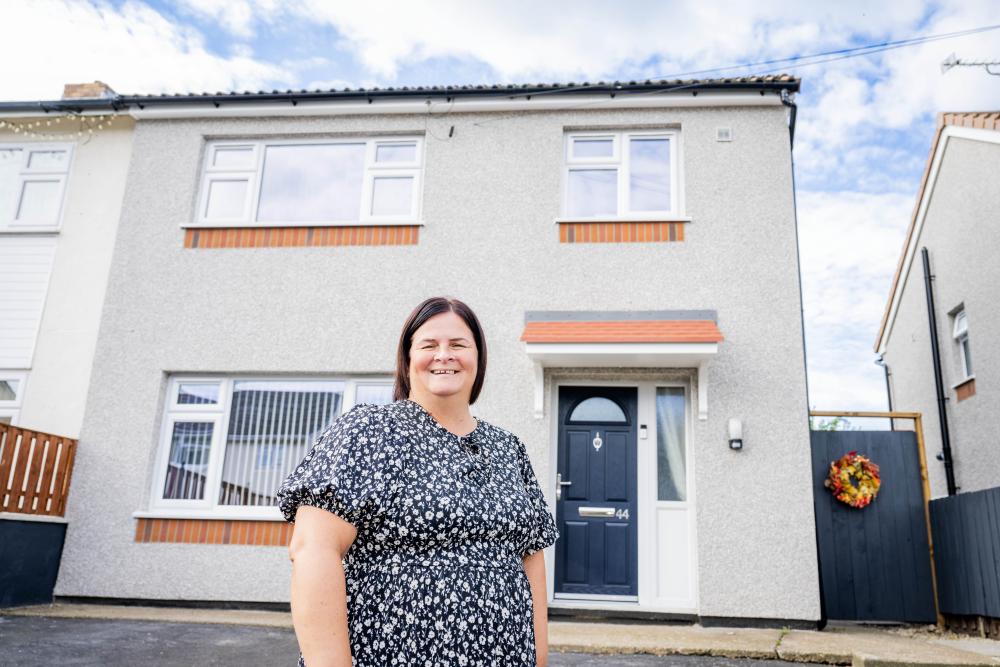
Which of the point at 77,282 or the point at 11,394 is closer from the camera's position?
the point at 11,394

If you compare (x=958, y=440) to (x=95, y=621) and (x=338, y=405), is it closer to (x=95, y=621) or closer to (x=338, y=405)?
(x=338, y=405)

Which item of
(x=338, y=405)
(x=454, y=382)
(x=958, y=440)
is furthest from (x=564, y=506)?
(x=958, y=440)

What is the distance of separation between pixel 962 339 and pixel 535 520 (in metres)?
11.5

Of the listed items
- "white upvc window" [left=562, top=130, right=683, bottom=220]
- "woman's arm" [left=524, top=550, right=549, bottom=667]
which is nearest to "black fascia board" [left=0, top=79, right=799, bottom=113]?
"white upvc window" [left=562, top=130, right=683, bottom=220]

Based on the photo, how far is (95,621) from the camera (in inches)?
235

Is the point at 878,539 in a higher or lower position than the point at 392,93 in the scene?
lower

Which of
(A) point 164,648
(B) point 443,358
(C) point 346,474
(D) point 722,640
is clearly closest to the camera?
(C) point 346,474

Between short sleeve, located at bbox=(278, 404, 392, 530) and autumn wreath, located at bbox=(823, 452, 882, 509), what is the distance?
6519 millimetres

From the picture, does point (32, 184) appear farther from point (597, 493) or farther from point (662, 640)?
point (662, 640)

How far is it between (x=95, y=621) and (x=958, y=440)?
1104 cm

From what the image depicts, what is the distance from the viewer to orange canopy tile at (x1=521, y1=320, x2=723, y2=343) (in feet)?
20.8

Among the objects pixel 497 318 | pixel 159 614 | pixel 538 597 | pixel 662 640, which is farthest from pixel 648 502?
pixel 538 597

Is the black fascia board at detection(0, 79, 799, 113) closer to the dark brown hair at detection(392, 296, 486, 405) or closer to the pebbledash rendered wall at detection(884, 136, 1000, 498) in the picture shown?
the pebbledash rendered wall at detection(884, 136, 1000, 498)

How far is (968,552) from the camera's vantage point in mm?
6285
